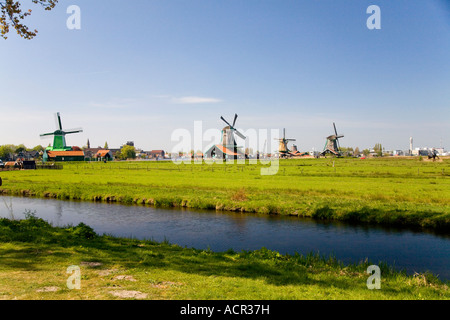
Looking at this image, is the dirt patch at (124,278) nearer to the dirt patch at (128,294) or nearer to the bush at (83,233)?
the dirt patch at (128,294)

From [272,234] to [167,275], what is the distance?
11.0 m

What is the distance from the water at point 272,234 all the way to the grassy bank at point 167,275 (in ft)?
11.0

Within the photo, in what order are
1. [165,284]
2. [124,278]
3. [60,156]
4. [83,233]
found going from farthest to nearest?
1. [60,156]
2. [83,233]
3. [124,278]
4. [165,284]

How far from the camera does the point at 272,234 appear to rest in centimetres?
1878

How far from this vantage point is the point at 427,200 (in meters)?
25.4

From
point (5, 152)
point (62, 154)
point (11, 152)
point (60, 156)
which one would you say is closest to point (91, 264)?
point (60, 156)

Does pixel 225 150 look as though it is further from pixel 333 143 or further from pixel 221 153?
pixel 333 143

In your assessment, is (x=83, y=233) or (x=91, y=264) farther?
(x=83, y=233)

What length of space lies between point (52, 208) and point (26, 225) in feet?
50.3

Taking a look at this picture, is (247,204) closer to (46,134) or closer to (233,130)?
(233,130)

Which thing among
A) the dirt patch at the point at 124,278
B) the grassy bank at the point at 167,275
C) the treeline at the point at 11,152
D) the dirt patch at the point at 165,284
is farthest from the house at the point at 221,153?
the treeline at the point at 11,152

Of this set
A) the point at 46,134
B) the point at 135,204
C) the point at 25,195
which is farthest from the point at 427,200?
the point at 46,134
